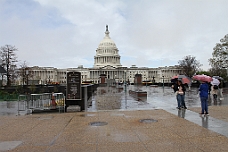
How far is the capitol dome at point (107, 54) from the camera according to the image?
539 ft

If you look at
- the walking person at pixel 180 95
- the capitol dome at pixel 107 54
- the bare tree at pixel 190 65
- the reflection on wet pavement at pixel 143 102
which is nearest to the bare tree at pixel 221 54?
the bare tree at pixel 190 65

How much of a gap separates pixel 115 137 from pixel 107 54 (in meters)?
157

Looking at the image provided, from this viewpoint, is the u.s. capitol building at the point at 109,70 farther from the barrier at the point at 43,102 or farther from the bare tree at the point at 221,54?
the barrier at the point at 43,102

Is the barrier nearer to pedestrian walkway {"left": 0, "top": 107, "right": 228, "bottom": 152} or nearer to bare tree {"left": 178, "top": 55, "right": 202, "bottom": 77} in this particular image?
pedestrian walkway {"left": 0, "top": 107, "right": 228, "bottom": 152}

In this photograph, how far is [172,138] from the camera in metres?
6.98

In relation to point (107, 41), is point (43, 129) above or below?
below

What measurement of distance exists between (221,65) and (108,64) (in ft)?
→ 385

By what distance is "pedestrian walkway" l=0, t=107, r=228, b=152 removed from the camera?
619 cm

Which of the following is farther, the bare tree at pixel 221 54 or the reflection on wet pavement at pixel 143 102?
the bare tree at pixel 221 54

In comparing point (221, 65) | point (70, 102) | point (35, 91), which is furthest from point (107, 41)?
point (70, 102)

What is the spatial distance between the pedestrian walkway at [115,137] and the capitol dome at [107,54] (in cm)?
15452

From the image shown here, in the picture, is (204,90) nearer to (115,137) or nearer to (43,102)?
(115,137)

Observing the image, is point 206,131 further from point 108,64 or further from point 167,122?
point 108,64

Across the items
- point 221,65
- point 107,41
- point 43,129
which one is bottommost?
point 43,129
